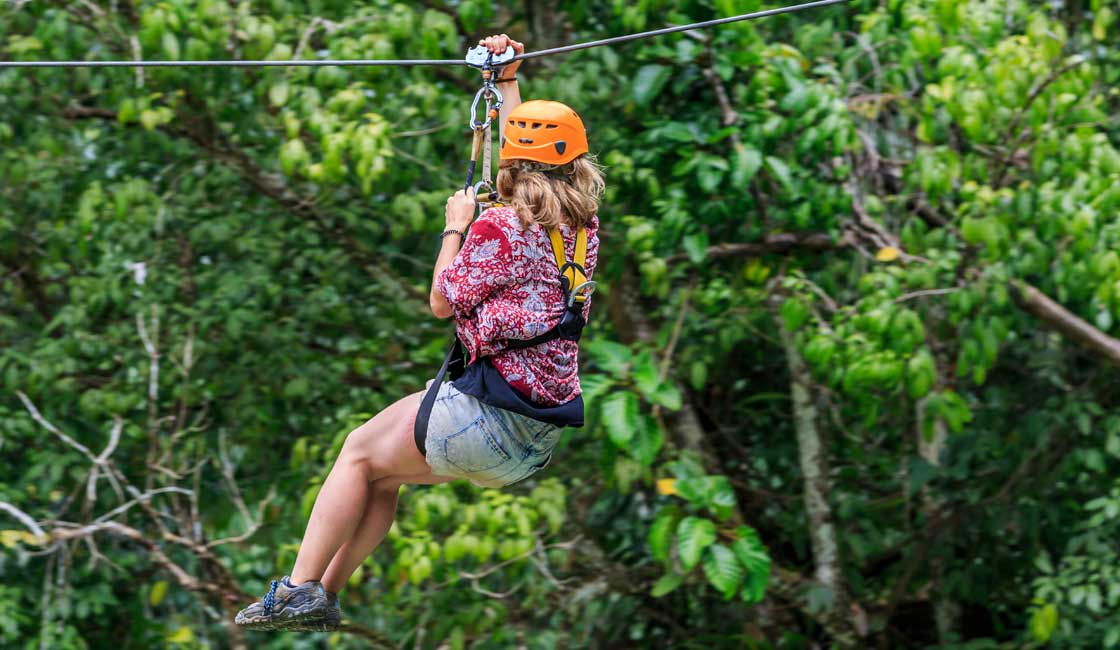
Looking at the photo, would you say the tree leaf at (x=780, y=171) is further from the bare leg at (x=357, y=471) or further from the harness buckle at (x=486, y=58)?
the bare leg at (x=357, y=471)

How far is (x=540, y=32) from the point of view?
19.3 ft

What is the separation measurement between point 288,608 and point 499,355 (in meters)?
0.70

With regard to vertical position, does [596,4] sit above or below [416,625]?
above

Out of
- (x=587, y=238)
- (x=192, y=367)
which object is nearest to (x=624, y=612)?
(x=192, y=367)

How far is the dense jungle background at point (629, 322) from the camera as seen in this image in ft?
16.9

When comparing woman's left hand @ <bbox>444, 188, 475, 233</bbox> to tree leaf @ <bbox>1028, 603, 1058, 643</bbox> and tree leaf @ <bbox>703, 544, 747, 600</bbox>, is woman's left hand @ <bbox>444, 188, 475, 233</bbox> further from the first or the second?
tree leaf @ <bbox>1028, 603, 1058, 643</bbox>

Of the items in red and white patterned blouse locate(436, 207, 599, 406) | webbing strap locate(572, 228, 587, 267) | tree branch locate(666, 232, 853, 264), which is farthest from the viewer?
tree branch locate(666, 232, 853, 264)

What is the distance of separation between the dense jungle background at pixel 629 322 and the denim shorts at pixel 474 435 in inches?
63.0

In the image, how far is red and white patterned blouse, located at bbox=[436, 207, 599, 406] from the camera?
305 cm

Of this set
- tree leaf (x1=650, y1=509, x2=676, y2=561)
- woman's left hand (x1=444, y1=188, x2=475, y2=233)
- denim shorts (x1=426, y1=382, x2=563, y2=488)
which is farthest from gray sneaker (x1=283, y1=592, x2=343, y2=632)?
tree leaf (x1=650, y1=509, x2=676, y2=561)

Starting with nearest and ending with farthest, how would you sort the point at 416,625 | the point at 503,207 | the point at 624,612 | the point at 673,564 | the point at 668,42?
1. the point at 503,207
2. the point at 668,42
3. the point at 673,564
4. the point at 416,625
5. the point at 624,612

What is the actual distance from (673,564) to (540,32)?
1964 millimetres

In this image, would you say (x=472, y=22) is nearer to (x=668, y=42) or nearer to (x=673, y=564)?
(x=668, y=42)

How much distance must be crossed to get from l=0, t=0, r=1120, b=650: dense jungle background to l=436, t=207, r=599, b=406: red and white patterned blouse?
1668 mm
